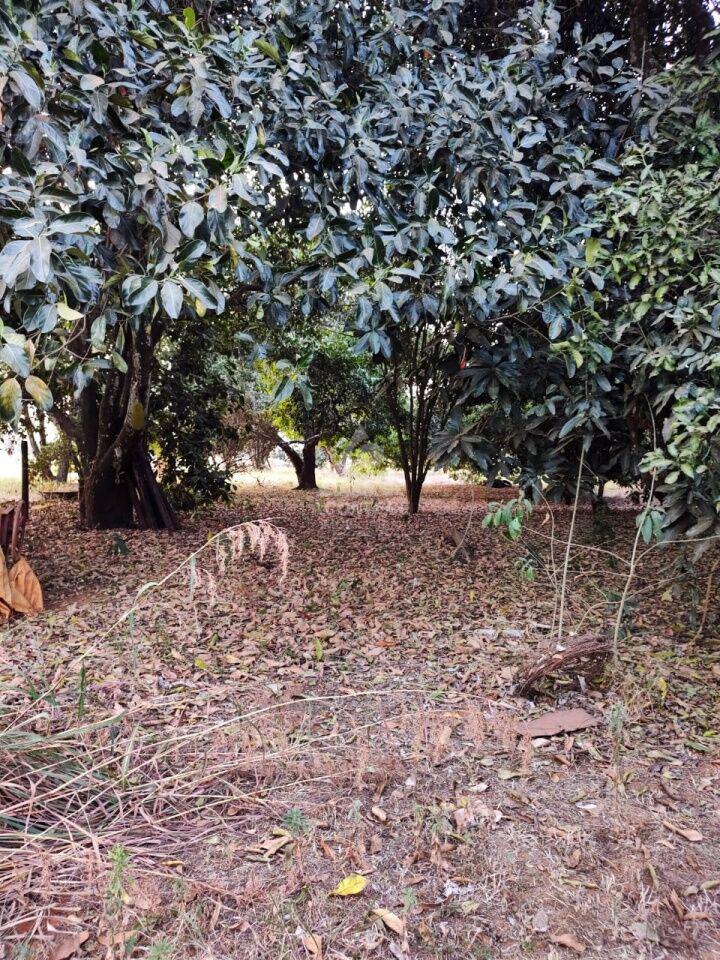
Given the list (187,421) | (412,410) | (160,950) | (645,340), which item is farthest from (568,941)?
(187,421)

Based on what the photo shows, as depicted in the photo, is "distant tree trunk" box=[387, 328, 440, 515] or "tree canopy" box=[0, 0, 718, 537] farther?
"distant tree trunk" box=[387, 328, 440, 515]

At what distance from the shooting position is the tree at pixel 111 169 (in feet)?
7.11

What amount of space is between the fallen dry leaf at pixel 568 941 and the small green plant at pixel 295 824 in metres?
0.76

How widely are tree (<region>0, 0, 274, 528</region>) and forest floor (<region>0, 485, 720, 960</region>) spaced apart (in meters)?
1.02

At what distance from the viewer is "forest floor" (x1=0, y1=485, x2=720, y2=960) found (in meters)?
1.67

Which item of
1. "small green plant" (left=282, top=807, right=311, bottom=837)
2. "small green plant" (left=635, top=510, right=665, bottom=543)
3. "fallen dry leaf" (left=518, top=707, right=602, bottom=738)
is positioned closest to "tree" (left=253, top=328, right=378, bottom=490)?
"small green plant" (left=635, top=510, right=665, bottom=543)

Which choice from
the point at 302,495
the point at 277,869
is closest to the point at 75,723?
the point at 277,869

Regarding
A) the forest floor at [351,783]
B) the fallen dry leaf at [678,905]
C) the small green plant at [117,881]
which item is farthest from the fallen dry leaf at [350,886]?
the fallen dry leaf at [678,905]

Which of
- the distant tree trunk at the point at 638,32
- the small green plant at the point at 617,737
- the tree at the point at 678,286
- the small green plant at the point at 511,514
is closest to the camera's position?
the small green plant at the point at 617,737

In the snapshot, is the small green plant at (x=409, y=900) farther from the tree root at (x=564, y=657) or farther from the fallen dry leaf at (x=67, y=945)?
the tree root at (x=564, y=657)

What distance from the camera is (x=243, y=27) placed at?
327 cm

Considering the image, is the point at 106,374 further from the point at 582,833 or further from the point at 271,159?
the point at 582,833

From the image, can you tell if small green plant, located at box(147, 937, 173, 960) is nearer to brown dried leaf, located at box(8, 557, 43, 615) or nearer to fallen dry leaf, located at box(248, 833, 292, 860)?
fallen dry leaf, located at box(248, 833, 292, 860)

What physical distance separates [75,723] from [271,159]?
2.63 meters
